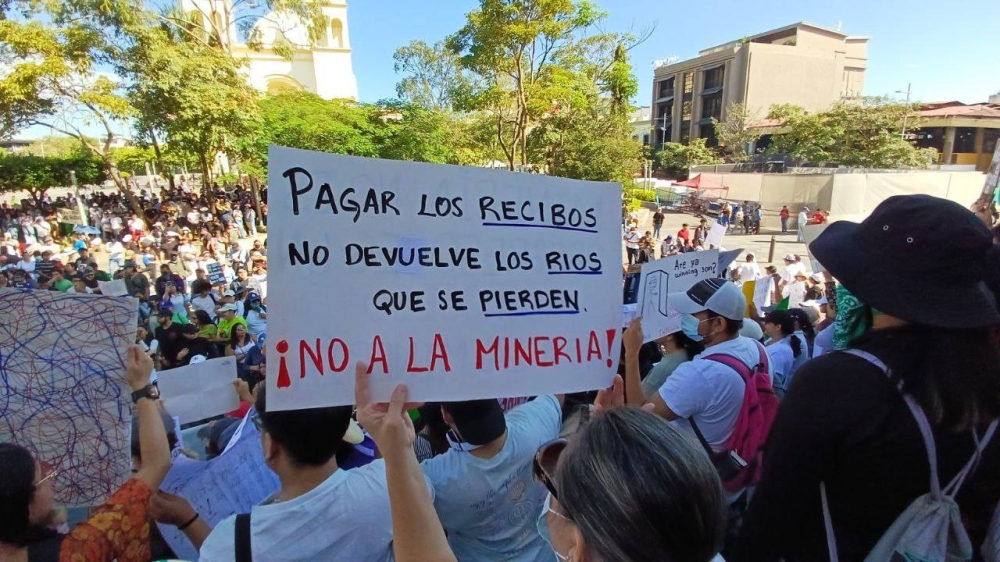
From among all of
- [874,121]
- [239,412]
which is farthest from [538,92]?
[874,121]

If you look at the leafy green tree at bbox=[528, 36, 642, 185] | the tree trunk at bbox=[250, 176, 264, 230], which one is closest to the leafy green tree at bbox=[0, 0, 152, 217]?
the tree trunk at bbox=[250, 176, 264, 230]

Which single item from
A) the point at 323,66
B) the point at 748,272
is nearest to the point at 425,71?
the point at 323,66

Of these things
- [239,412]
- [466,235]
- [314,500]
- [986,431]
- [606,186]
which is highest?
[606,186]

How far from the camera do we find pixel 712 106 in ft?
183

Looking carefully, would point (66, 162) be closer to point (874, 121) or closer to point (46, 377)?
point (46, 377)

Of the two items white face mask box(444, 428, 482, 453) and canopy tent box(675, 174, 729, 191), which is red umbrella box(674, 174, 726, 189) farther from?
white face mask box(444, 428, 482, 453)

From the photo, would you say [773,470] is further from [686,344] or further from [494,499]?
[686,344]

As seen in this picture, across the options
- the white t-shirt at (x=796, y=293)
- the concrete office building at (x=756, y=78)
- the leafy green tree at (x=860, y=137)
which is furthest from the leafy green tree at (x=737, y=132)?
the white t-shirt at (x=796, y=293)

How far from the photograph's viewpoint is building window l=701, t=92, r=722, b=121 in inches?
2151

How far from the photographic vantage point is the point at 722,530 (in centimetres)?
94

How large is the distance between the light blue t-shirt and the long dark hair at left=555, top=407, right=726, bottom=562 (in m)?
0.79

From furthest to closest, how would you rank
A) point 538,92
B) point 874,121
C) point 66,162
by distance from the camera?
point 874,121, point 66,162, point 538,92

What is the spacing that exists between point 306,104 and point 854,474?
80.0 ft

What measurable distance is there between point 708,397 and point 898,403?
1000mm
